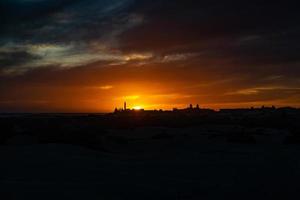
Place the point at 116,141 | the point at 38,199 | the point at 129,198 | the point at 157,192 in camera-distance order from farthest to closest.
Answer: the point at 116,141 < the point at 157,192 < the point at 129,198 < the point at 38,199

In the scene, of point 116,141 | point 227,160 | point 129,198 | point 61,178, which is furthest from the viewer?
point 116,141

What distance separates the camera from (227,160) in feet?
63.6

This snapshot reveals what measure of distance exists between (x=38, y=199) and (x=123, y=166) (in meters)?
6.70

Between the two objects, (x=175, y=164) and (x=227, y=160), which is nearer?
(x=175, y=164)

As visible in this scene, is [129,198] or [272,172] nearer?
[129,198]

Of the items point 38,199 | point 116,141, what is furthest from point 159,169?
point 116,141

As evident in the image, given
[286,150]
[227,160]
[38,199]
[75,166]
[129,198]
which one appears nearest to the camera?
[38,199]

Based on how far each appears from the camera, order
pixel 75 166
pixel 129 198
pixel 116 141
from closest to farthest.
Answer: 1. pixel 129 198
2. pixel 75 166
3. pixel 116 141

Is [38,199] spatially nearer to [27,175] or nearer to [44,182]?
[44,182]

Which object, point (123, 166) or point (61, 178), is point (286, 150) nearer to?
point (123, 166)

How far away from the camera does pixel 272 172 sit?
1616 cm

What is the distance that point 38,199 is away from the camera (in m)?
10.2

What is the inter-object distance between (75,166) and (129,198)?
539 centimetres

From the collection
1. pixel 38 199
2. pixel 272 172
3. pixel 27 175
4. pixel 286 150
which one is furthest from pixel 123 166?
pixel 286 150
